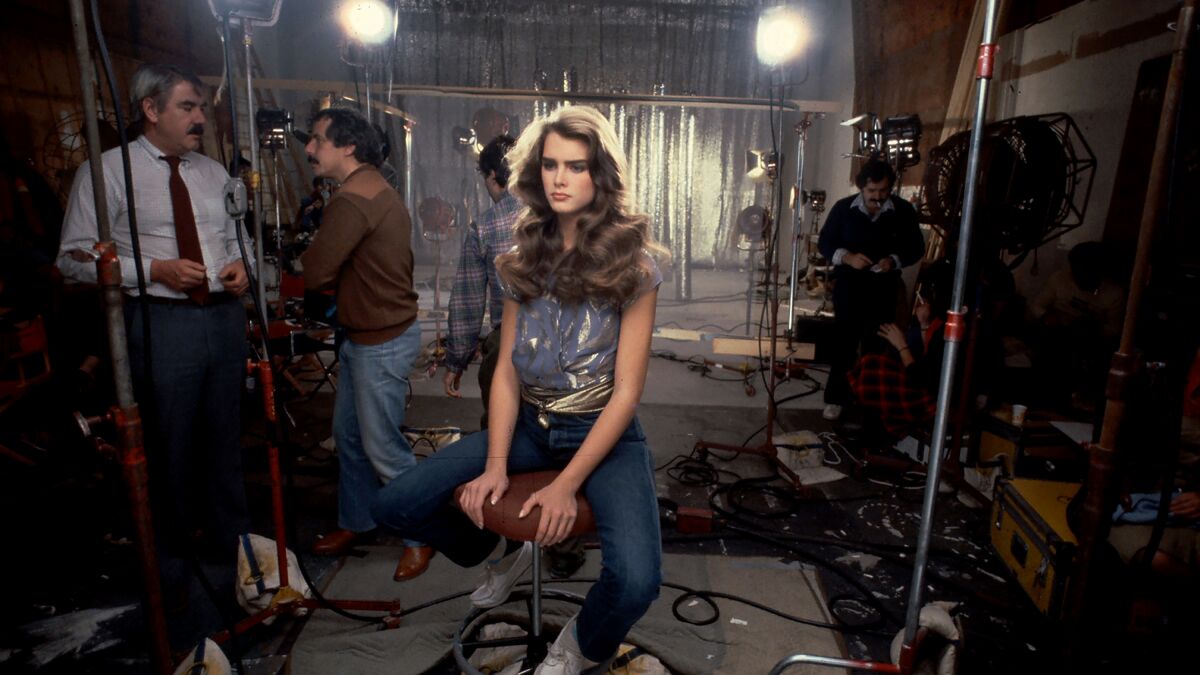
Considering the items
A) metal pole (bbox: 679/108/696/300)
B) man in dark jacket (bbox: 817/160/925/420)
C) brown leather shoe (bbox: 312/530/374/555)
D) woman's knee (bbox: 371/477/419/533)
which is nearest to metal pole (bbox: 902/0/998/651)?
woman's knee (bbox: 371/477/419/533)

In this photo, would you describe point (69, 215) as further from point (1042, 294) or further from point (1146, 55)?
point (1146, 55)

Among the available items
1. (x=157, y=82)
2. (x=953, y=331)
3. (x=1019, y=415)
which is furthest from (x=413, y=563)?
(x=1019, y=415)

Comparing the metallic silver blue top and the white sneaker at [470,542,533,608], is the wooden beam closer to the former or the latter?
the metallic silver blue top

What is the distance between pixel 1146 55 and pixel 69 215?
544 cm

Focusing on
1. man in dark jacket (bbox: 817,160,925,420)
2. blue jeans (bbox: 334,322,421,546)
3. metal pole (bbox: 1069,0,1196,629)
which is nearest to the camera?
metal pole (bbox: 1069,0,1196,629)

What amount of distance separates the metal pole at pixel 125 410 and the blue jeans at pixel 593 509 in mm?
552

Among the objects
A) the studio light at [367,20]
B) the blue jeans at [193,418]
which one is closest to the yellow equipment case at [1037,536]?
the blue jeans at [193,418]

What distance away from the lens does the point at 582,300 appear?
73.0 inches

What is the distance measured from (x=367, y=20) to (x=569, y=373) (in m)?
3.37

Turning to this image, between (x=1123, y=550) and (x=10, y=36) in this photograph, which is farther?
(x=10, y=36)

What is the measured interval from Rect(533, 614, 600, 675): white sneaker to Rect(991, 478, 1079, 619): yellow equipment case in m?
1.65

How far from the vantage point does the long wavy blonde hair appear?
182cm

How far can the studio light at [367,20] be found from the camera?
414 centimetres

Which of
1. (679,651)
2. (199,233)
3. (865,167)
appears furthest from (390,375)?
(865,167)
